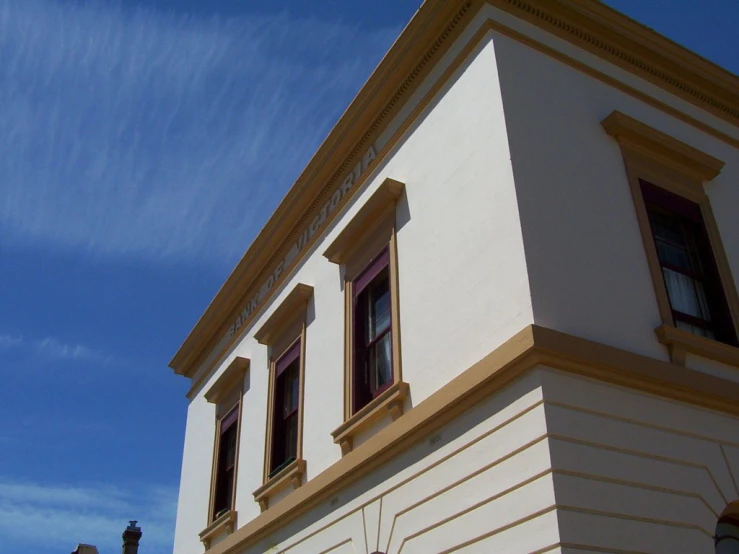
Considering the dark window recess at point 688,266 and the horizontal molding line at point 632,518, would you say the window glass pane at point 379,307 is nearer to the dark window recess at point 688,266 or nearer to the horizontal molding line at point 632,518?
the dark window recess at point 688,266

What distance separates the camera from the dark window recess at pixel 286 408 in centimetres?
1147

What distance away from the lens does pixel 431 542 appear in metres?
7.26

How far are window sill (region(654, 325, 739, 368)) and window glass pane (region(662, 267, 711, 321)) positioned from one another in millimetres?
691

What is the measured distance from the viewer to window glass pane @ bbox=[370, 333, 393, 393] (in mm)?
9391

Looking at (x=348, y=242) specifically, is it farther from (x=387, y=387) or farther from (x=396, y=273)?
(x=387, y=387)

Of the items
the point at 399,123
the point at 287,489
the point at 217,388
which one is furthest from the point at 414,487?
the point at 217,388

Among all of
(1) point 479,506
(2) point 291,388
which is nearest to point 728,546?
(1) point 479,506

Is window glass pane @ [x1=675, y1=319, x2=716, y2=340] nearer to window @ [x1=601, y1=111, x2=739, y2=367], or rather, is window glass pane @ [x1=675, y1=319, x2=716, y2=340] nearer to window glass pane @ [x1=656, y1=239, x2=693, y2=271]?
window @ [x1=601, y1=111, x2=739, y2=367]

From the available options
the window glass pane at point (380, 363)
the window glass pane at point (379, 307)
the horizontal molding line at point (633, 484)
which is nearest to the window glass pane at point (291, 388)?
the window glass pane at point (379, 307)

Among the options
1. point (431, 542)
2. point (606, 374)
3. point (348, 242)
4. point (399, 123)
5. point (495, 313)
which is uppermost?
point (399, 123)

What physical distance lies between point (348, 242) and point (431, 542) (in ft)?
14.4

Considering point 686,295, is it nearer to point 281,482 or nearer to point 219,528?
point 281,482

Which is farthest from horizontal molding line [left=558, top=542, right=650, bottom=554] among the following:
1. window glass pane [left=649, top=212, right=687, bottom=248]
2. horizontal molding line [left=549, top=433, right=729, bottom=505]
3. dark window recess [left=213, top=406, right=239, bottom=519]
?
dark window recess [left=213, top=406, right=239, bottom=519]

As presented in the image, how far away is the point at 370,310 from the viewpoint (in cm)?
1007
